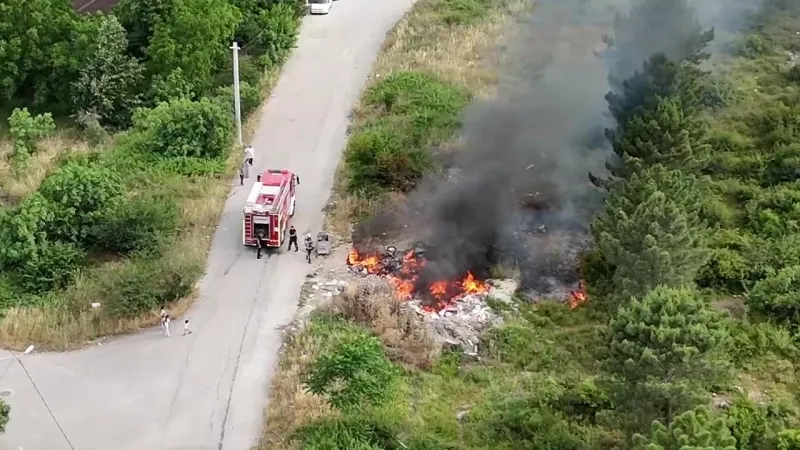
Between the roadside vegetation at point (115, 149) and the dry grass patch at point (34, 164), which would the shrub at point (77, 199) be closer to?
the roadside vegetation at point (115, 149)

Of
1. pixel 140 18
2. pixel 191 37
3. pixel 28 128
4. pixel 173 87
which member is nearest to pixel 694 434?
pixel 173 87

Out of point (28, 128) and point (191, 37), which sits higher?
point (191, 37)

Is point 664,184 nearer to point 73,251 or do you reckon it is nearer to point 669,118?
point 669,118

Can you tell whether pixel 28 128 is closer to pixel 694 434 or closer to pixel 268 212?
pixel 268 212

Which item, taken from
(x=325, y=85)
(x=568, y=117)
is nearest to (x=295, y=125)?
(x=325, y=85)

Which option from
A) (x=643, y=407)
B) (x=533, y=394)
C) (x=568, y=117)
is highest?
(x=568, y=117)

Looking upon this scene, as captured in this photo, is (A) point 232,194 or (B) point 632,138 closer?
(B) point 632,138

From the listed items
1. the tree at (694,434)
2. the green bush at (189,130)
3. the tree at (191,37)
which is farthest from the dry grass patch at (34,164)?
the tree at (694,434)
